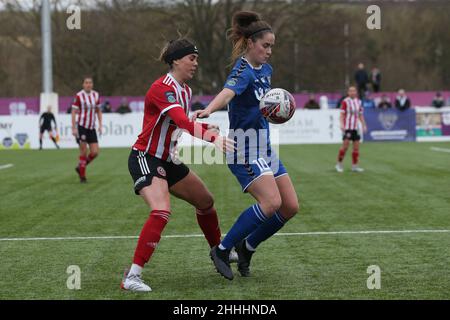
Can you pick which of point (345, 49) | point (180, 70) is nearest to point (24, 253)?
point (180, 70)

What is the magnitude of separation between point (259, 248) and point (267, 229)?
1.39 meters

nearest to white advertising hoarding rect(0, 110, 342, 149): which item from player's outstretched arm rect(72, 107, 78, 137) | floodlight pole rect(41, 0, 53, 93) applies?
floodlight pole rect(41, 0, 53, 93)

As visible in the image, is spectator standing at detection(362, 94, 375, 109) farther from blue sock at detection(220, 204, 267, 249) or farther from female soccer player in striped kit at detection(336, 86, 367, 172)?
blue sock at detection(220, 204, 267, 249)

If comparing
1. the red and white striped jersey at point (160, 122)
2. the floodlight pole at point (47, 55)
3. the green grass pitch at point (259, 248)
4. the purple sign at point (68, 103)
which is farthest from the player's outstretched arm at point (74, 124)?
the purple sign at point (68, 103)

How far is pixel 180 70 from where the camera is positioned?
661cm

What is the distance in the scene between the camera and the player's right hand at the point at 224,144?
238 inches

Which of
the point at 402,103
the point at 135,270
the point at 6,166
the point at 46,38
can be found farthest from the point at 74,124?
the point at 402,103

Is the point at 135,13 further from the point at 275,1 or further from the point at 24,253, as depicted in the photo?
the point at 24,253

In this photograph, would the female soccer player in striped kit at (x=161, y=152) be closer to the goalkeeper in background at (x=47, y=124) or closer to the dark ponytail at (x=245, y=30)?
the dark ponytail at (x=245, y=30)

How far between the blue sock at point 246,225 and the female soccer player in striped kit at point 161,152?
1.71 ft

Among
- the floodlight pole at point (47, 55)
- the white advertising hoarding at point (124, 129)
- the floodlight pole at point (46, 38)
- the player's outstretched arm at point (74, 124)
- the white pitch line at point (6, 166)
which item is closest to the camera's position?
the player's outstretched arm at point (74, 124)

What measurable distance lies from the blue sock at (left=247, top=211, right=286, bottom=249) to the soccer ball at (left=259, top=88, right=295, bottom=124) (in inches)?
34.3

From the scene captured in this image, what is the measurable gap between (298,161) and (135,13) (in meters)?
30.4

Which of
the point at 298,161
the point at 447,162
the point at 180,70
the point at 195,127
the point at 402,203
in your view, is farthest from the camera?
the point at 298,161
